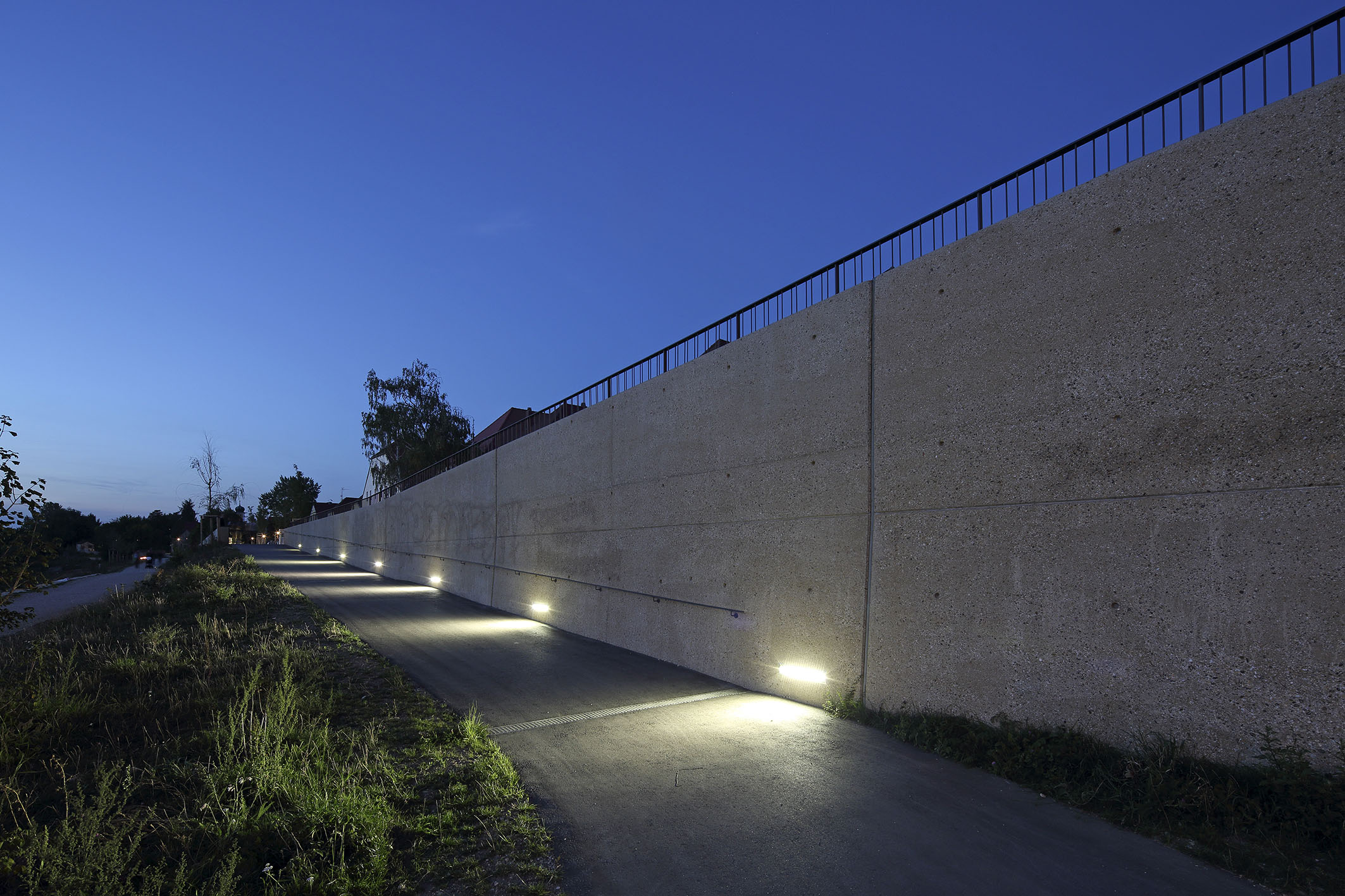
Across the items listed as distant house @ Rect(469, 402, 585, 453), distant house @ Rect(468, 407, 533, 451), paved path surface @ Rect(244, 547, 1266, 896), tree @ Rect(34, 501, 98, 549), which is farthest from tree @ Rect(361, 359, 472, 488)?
tree @ Rect(34, 501, 98, 549)

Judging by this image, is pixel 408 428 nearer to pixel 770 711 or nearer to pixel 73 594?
pixel 73 594

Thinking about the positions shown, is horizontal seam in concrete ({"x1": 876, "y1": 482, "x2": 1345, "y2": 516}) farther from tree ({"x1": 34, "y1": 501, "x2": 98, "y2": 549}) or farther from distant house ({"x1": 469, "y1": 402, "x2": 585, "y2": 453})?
tree ({"x1": 34, "y1": 501, "x2": 98, "y2": 549})

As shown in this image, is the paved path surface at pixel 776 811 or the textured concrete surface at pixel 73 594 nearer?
the paved path surface at pixel 776 811

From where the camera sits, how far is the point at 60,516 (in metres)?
76.3

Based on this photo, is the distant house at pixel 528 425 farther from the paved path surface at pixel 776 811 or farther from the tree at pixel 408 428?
the tree at pixel 408 428

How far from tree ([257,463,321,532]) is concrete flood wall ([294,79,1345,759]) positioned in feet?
292

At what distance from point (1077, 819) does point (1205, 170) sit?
4.78 metres

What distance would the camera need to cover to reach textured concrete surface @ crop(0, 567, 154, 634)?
22.6 meters

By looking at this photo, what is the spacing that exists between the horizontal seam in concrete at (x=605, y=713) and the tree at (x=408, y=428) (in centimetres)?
3476

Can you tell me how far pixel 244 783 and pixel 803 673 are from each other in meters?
5.64

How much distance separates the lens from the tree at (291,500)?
87125 mm

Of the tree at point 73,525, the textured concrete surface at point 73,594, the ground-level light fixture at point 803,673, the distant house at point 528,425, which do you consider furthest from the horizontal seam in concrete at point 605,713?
the tree at point 73,525

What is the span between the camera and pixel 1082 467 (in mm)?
5711

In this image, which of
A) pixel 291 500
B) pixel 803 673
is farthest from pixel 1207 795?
pixel 291 500
